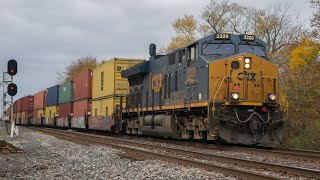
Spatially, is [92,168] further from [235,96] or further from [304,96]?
[304,96]

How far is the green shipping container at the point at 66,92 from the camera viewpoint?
3328 cm

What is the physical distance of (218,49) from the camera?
13.7m

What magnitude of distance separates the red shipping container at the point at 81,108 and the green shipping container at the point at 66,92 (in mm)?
1912

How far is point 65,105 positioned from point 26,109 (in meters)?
18.4

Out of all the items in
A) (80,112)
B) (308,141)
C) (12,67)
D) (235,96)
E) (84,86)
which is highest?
(12,67)

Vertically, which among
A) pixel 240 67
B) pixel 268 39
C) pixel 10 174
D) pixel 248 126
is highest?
pixel 268 39

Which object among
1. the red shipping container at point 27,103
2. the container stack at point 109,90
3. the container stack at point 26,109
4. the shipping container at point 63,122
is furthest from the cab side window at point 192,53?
the red shipping container at point 27,103

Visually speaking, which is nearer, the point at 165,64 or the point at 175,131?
the point at 175,131

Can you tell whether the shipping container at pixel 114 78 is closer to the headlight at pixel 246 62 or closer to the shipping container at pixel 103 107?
the shipping container at pixel 103 107

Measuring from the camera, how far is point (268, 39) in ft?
128

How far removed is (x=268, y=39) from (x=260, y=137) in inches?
1105

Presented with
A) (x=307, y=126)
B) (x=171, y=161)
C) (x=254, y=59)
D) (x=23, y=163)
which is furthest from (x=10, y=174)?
(x=307, y=126)

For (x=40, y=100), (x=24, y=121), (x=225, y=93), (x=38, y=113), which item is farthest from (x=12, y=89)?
(x=24, y=121)

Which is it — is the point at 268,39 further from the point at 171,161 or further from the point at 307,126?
the point at 171,161
